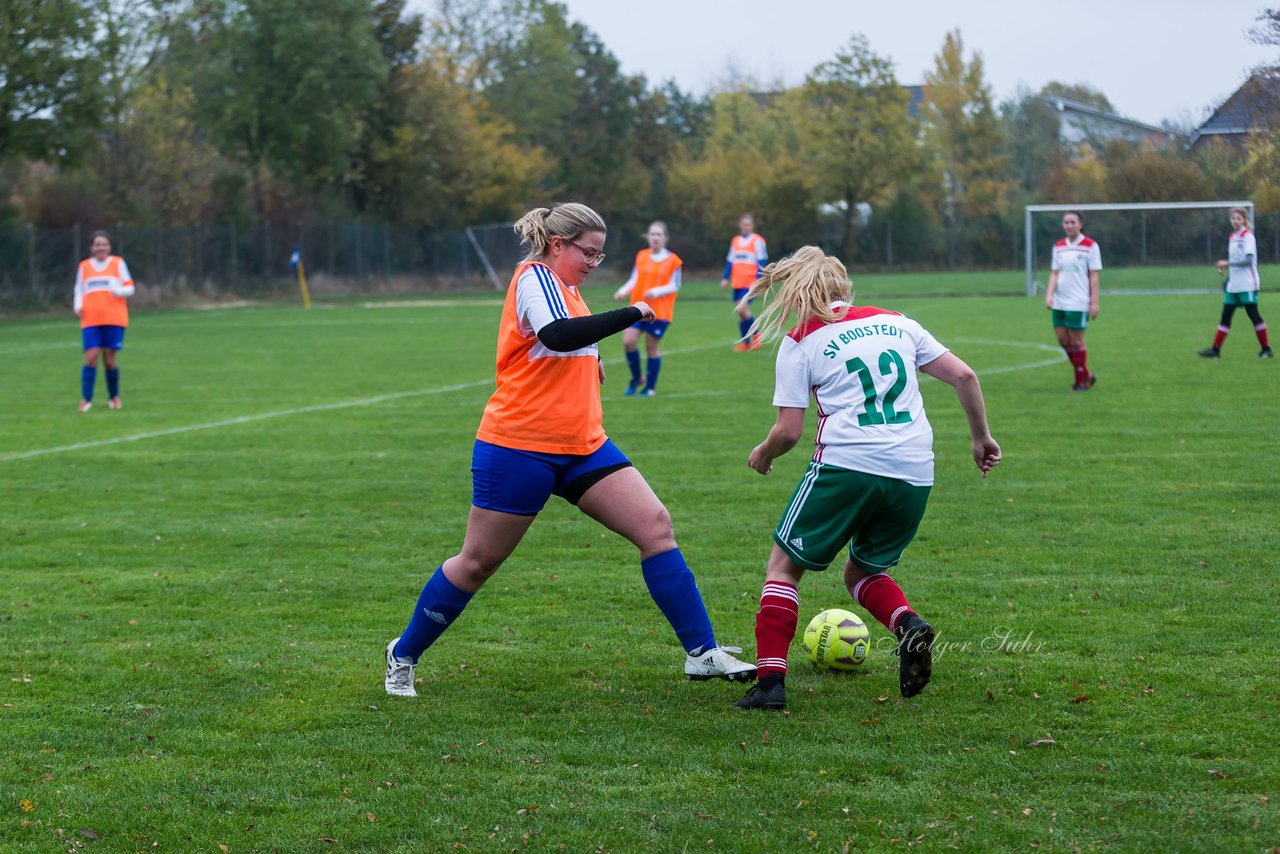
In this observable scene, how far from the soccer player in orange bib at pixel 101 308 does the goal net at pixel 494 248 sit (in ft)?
121

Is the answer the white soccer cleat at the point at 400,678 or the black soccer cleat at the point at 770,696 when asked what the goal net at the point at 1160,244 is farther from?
the white soccer cleat at the point at 400,678

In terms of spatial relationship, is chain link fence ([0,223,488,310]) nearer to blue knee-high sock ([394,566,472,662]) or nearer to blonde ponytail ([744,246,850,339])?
blue knee-high sock ([394,566,472,662])

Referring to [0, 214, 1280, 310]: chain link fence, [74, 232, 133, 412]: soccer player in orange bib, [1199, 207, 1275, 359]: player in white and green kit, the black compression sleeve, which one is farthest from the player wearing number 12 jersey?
→ [0, 214, 1280, 310]: chain link fence

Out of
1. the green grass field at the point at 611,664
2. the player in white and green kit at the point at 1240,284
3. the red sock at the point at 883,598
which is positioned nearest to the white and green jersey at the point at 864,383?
the red sock at the point at 883,598

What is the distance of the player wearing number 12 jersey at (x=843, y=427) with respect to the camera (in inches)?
198

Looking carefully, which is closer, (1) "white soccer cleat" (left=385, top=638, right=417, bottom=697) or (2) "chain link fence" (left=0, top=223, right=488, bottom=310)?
(1) "white soccer cleat" (left=385, top=638, right=417, bottom=697)

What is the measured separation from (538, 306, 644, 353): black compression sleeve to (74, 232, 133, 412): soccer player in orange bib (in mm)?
11555

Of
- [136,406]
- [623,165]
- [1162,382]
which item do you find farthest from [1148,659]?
[623,165]

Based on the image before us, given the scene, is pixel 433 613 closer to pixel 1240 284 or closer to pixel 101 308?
pixel 101 308

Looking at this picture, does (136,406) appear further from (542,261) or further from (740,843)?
(740,843)

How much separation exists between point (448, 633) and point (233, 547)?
2528 millimetres

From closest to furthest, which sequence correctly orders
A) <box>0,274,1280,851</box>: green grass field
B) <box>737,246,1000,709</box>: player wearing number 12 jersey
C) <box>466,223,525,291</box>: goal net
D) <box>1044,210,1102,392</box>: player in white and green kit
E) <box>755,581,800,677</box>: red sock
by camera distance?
<box>0,274,1280,851</box>: green grass field, <box>737,246,1000,709</box>: player wearing number 12 jersey, <box>755,581,800,677</box>: red sock, <box>1044,210,1102,392</box>: player in white and green kit, <box>466,223,525,291</box>: goal net

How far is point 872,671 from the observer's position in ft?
18.5

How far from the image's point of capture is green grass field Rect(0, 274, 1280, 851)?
13.5 ft
